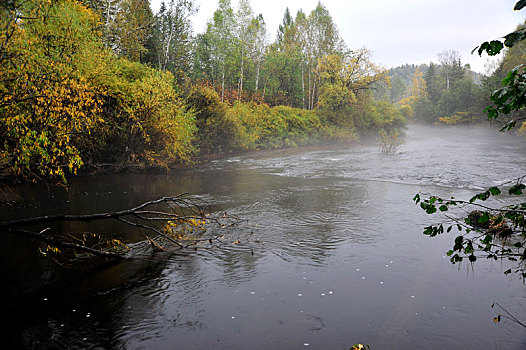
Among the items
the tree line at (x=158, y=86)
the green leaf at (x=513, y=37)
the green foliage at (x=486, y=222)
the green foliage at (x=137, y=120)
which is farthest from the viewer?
the green foliage at (x=137, y=120)

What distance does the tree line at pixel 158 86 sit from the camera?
37.4 feet

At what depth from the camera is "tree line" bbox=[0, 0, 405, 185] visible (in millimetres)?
11406

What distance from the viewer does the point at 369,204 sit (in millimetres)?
15203

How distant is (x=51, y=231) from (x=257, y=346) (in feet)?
26.8

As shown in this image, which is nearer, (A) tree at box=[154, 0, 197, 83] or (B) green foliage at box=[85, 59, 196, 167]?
(B) green foliage at box=[85, 59, 196, 167]

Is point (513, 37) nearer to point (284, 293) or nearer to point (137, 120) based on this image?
point (284, 293)

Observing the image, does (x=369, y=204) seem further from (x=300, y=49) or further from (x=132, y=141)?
(x=300, y=49)

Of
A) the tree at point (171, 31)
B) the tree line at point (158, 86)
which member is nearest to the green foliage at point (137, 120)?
the tree line at point (158, 86)

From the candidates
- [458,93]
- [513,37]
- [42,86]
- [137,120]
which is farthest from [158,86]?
[458,93]

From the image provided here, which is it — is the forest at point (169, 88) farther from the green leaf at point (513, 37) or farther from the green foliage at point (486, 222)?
the green leaf at point (513, 37)

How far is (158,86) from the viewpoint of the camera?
834 inches

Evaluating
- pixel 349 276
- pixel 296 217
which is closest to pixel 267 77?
pixel 296 217

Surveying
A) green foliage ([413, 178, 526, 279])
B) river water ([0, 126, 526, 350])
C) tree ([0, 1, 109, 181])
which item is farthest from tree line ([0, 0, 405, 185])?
green foliage ([413, 178, 526, 279])

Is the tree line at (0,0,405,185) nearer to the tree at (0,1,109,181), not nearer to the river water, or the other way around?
the tree at (0,1,109,181)
